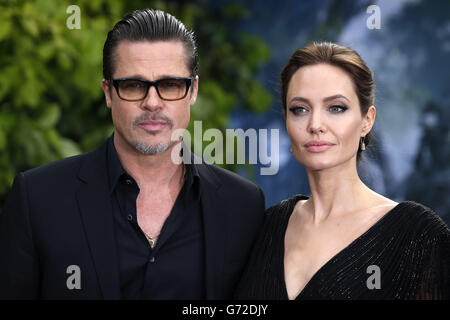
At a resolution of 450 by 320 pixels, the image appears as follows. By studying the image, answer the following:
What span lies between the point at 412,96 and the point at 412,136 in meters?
0.29

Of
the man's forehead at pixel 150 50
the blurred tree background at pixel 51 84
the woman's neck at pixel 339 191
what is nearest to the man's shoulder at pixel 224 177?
the woman's neck at pixel 339 191

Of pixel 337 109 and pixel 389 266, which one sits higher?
pixel 337 109

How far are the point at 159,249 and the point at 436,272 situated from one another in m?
0.80

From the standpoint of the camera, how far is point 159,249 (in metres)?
2.03

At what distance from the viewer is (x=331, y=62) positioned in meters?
2.05

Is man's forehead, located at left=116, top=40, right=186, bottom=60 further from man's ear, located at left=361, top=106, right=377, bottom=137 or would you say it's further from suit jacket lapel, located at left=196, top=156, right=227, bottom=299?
man's ear, located at left=361, top=106, right=377, bottom=137

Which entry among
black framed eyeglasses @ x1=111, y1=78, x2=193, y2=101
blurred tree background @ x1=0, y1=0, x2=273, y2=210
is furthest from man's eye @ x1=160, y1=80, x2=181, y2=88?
blurred tree background @ x1=0, y1=0, x2=273, y2=210

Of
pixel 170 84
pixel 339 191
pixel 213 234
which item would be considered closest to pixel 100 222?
pixel 213 234

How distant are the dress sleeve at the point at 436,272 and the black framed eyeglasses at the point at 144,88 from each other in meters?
0.86

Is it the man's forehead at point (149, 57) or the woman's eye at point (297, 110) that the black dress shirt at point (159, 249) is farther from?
the woman's eye at point (297, 110)

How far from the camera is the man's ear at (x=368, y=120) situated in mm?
2111

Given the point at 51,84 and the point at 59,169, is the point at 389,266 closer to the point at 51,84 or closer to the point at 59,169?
the point at 59,169

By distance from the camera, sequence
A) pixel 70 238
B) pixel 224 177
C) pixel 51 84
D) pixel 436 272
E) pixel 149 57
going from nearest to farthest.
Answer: pixel 436 272 → pixel 70 238 → pixel 149 57 → pixel 224 177 → pixel 51 84

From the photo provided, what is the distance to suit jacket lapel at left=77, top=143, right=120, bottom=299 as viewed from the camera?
193 centimetres
